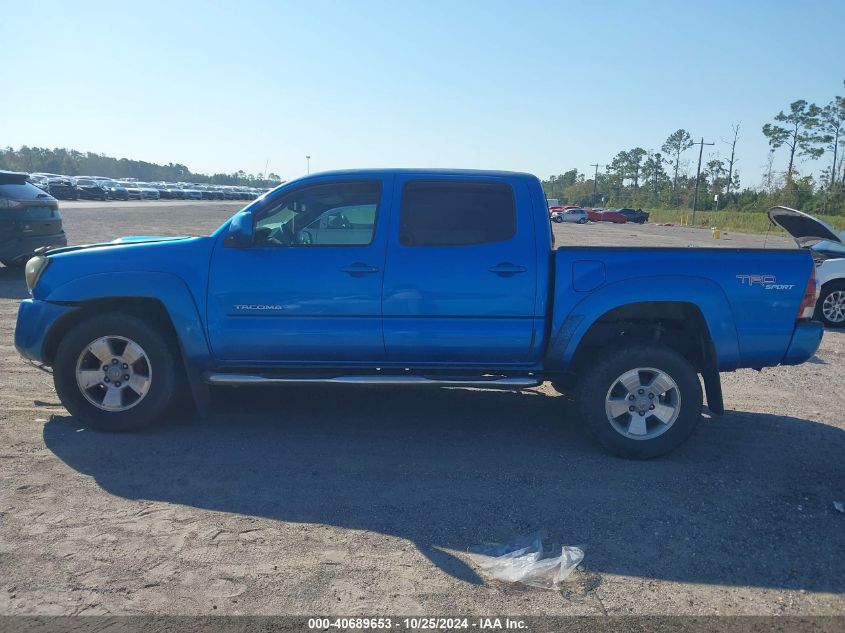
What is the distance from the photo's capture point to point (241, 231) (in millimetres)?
5145

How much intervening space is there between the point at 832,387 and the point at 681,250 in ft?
11.0

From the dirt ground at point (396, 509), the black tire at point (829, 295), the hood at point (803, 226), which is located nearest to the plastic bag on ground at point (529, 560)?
the dirt ground at point (396, 509)

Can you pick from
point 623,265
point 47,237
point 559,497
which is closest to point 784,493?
point 559,497

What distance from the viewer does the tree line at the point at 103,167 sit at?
130m

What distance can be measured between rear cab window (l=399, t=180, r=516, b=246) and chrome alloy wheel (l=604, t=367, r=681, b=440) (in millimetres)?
1378

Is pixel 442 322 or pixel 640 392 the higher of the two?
pixel 442 322

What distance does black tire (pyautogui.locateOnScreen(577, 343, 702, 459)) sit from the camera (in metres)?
5.07

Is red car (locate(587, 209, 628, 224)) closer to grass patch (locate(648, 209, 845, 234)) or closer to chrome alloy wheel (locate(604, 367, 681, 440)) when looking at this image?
grass patch (locate(648, 209, 845, 234))

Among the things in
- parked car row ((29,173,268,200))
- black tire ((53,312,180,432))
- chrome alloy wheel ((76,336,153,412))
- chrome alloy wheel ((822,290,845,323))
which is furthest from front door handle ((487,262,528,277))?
parked car row ((29,173,268,200))

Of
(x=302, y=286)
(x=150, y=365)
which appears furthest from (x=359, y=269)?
(x=150, y=365)

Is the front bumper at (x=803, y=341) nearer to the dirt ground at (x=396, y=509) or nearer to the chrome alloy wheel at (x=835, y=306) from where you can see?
the dirt ground at (x=396, y=509)

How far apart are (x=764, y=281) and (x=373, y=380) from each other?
114 inches

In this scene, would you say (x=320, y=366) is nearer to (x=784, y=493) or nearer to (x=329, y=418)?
(x=329, y=418)

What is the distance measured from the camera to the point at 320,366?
5.32 metres
